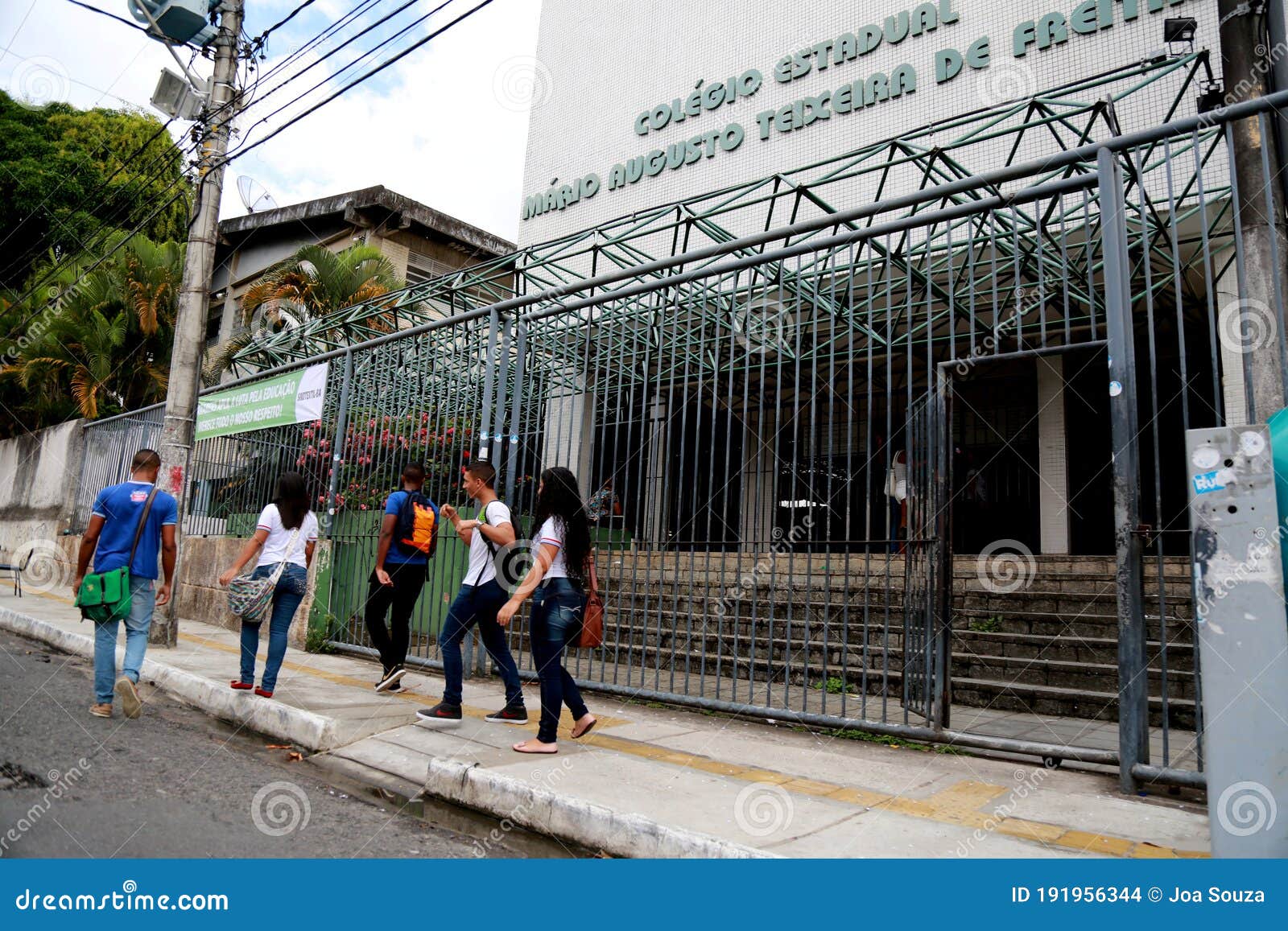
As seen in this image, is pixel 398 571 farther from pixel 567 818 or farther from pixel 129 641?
pixel 567 818

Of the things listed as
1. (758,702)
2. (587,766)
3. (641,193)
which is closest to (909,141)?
(641,193)

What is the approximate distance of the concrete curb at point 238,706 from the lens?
5.21 meters

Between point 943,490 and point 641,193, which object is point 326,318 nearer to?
point 641,193

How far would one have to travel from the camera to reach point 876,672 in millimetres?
6496

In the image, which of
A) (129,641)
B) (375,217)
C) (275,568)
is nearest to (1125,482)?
(275,568)

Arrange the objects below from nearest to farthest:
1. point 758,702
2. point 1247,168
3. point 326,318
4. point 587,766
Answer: point 587,766
point 1247,168
point 758,702
point 326,318

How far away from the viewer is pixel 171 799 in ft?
12.7

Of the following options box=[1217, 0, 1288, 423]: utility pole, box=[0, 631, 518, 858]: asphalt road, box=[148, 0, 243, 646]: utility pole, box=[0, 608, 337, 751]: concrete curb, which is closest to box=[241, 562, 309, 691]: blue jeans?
box=[0, 608, 337, 751]: concrete curb

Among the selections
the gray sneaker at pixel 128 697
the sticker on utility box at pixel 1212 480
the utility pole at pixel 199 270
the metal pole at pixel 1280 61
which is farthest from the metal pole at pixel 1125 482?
the utility pole at pixel 199 270

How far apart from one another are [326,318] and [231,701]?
8.00 metres

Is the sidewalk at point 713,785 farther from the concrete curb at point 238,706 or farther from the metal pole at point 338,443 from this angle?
the metal pole at point 338,443

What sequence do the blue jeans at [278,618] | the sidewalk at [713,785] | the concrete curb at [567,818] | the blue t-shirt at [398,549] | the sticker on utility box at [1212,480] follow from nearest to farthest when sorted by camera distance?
the sticker on utility box at [1212,480], the concrete curb at [567,818], the sidewalk at [713,785], the blue jeans at [278,618], the blue t-shirt at [398,549]

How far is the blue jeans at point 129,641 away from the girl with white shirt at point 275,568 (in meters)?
0.50

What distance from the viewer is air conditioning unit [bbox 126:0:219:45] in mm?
9578
